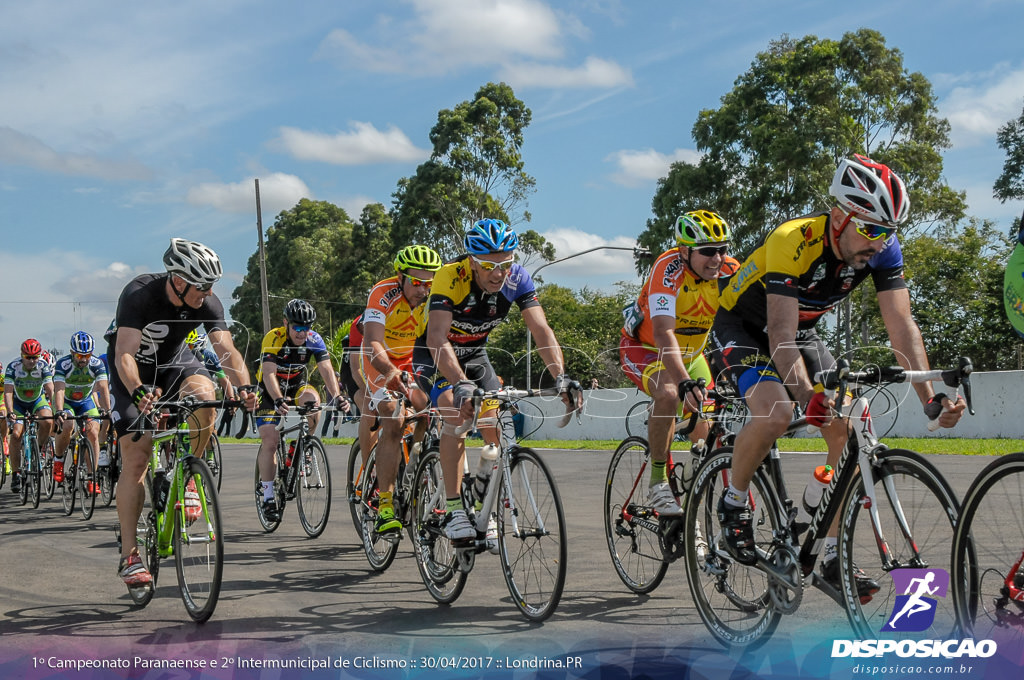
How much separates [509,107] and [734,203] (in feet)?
35.1

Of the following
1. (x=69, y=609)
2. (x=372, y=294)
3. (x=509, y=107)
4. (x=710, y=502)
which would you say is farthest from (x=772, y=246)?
(x=509, y=107)

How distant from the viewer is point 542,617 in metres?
5.24

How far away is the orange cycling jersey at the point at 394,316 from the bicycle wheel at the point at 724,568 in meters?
3.42

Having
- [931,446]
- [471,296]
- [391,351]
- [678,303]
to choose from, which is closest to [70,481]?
[391,351]

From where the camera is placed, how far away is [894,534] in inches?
152

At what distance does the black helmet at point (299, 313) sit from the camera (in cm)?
946

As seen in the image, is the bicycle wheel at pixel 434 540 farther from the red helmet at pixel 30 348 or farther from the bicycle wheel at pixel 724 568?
the red helmet at pixel 30 348

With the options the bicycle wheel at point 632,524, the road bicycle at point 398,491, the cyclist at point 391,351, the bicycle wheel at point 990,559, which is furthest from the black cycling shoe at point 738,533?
the cyclist at point 391,351

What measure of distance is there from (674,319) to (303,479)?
4818mm

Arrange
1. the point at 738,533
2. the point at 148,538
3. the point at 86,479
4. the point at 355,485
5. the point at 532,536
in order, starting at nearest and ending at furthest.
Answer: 1. the point at 738,533
2. the point at 532,536
3. the point at 148,538
4. the point at 355,485
5. the point at 86,479

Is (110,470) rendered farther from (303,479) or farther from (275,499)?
(303,479)

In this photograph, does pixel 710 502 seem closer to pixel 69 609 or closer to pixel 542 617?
pixel 542 617

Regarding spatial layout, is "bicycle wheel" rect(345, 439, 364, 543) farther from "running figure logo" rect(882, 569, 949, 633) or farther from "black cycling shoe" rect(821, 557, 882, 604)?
"running figure logo" rect(882, 569, 949, 633)

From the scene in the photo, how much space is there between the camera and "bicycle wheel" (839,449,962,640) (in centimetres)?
369
